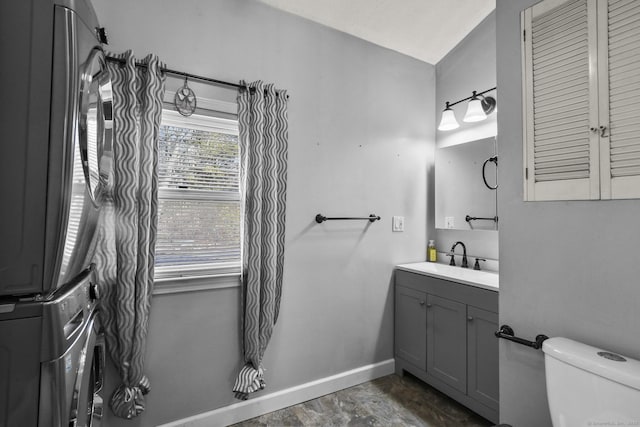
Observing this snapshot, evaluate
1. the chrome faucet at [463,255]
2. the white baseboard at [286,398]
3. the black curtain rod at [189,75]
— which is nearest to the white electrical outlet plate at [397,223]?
the chrome faucet at [463,255]

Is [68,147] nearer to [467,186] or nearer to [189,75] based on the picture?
[189,75]

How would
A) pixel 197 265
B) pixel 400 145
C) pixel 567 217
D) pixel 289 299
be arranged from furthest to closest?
pixel 400 145
pixel 289 299
pixel 197 265
pixel 567 217

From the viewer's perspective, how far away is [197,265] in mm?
1907

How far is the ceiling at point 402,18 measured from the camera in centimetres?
220

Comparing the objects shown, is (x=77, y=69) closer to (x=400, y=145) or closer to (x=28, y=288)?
(x=28, y=288)

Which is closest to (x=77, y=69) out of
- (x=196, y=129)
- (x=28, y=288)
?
(x=28, y=288)

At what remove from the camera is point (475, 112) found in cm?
240

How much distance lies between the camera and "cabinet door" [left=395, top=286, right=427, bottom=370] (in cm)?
238

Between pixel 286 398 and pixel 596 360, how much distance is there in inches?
69.8

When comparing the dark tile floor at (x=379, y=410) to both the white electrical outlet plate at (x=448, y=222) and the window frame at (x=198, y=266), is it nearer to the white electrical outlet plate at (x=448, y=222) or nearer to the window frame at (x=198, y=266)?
the window frame at (x=198, y=266)

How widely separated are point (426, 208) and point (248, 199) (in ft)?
5.59

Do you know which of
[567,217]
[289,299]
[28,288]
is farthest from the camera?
[289,299]

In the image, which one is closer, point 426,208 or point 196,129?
point 196,129

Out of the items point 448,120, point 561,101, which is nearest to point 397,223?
point 448,120
